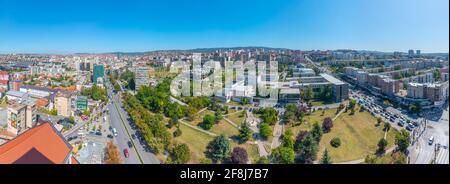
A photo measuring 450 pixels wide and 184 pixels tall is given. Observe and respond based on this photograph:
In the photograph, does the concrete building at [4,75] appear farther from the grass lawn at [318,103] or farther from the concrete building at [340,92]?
the concrete building at [340,92]

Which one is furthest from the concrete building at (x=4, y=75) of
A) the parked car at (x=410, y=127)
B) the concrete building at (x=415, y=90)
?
the concrete building at (x=415, y=90)

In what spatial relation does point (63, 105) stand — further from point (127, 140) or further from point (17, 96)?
point (127, 140)

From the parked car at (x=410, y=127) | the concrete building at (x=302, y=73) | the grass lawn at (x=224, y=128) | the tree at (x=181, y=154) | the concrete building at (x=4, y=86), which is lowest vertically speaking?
the grass lawn at (x=224, y=128)

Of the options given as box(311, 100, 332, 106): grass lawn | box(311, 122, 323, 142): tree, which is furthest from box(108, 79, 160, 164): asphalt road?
box(311, 100, 332, 106): grass lawn

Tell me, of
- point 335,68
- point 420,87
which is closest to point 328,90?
point 420,87

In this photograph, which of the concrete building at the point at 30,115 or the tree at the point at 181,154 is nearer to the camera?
the tree at the point at 181,154

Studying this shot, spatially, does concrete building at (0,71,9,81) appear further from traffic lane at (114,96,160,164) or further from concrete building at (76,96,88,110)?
traffic lane at (114,96,160,164)
